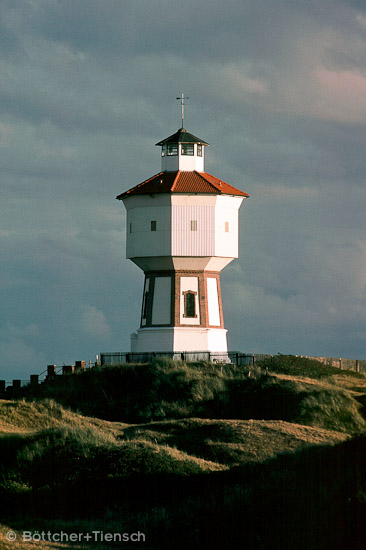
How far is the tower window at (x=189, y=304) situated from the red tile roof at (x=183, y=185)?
5.67m

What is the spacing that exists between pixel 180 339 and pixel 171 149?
11.4 m

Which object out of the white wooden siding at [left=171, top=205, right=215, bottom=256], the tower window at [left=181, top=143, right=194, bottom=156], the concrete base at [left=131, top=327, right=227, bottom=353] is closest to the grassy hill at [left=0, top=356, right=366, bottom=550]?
the concrete base at [left=131, top=327, right=227, bottom=353]

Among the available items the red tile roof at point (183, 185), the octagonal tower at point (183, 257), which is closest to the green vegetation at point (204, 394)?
the octagonal tower at point (183, 257)

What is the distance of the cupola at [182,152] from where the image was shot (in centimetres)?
5544

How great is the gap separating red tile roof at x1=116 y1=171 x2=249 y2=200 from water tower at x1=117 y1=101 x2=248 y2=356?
55mm

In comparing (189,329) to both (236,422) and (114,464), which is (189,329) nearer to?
(236,422)

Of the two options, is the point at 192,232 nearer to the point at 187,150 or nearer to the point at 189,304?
the point at 189,304

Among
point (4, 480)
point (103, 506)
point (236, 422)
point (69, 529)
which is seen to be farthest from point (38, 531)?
point (236, 422)

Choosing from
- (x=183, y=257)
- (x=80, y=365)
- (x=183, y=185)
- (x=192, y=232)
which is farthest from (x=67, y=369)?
(x=183, y=185)

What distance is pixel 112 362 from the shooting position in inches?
2112

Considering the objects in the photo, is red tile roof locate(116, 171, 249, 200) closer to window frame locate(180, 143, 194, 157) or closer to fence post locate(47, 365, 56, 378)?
window frame locate(180, 143, 194, 157)

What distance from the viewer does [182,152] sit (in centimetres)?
5569

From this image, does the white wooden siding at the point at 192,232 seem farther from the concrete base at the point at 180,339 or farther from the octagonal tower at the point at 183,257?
the concrete base at the point at 180,339

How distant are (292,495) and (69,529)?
5464 millimetres
